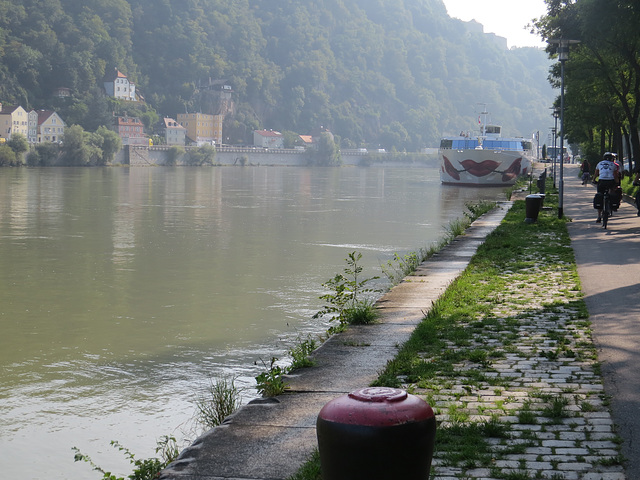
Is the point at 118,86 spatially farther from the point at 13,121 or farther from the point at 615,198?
the point at 615,198

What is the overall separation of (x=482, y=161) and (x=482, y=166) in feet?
1.38

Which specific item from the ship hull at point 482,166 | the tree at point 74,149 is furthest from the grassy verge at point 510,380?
the tree at point 74,149

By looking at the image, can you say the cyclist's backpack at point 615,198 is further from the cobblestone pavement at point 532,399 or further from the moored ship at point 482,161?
the moored ship at point 482,161

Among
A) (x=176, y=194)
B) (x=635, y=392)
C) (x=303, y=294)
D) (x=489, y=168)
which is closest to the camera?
(x=635, y=392)

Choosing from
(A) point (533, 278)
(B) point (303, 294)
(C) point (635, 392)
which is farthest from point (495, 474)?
(B) point (303, 294)

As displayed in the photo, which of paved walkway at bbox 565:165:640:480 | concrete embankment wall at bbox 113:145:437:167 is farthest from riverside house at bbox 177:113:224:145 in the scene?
paved walkway at bbox 565:165:640:480

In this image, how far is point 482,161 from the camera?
230ft

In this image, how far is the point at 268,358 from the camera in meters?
11.0

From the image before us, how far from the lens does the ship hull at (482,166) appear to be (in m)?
69.6

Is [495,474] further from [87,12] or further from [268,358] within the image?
[87,12]

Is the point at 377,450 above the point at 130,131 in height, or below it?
below

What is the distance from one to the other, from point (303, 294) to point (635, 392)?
9798 millimetres

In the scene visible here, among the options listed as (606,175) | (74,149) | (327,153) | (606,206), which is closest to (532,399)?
(606,206)

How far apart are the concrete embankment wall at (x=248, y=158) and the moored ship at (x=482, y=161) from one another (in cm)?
7587
